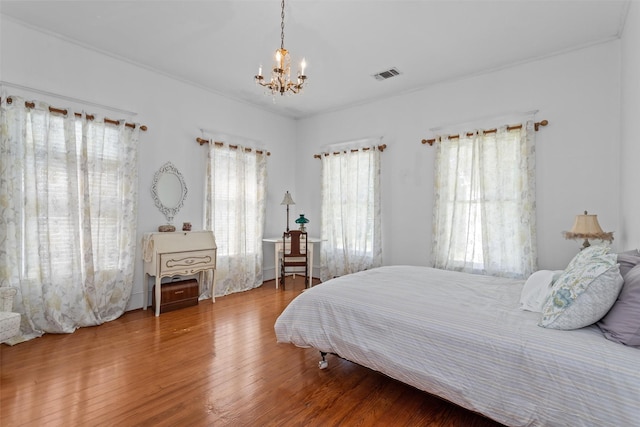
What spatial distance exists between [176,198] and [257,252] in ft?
4.93

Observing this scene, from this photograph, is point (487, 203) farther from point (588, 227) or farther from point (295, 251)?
point (295, 251)

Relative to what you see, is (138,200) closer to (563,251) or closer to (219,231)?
(219,231)

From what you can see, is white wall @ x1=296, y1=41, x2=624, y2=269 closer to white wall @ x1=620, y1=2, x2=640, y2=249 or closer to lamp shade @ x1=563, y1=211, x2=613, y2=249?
white wall @ x1=620, y1=2, x2=640, y2=249

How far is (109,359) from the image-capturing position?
2459 millimetres

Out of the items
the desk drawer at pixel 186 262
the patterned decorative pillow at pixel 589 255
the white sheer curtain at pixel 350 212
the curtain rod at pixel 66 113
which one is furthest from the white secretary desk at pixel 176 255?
the patterned decorative pillow at pixel 589 255

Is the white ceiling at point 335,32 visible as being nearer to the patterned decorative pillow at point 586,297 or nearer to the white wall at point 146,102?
the white wall at point 146,102

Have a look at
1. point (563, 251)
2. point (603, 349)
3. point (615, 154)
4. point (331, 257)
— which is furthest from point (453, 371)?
point (331, 257)

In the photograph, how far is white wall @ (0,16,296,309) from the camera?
9.66 feet

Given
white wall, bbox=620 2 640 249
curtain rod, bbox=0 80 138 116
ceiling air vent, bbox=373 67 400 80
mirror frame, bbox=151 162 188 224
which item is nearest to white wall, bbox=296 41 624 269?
white wall, bbox=620 2 640 249

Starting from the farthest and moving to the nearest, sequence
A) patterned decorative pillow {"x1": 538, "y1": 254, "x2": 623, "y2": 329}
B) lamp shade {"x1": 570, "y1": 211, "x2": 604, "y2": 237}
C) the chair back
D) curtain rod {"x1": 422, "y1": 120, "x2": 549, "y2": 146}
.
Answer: the chair back → curtain rod {"x1": 422, "y1": 120, "x2": 549, "y2": 146} → lamp shade {"x1": 570, "y1": 211, "x2": 604, "y2": 237} → patterned decorative pillow {"x1": 538, "y1": 254, "x2": 623, "y2": 329}

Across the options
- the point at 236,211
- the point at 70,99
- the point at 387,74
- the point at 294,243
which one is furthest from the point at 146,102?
the point at 387,74

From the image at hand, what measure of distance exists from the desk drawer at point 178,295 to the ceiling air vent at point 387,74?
3.54 meters

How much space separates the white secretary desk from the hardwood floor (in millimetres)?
723

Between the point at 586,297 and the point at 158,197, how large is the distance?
4.16m
